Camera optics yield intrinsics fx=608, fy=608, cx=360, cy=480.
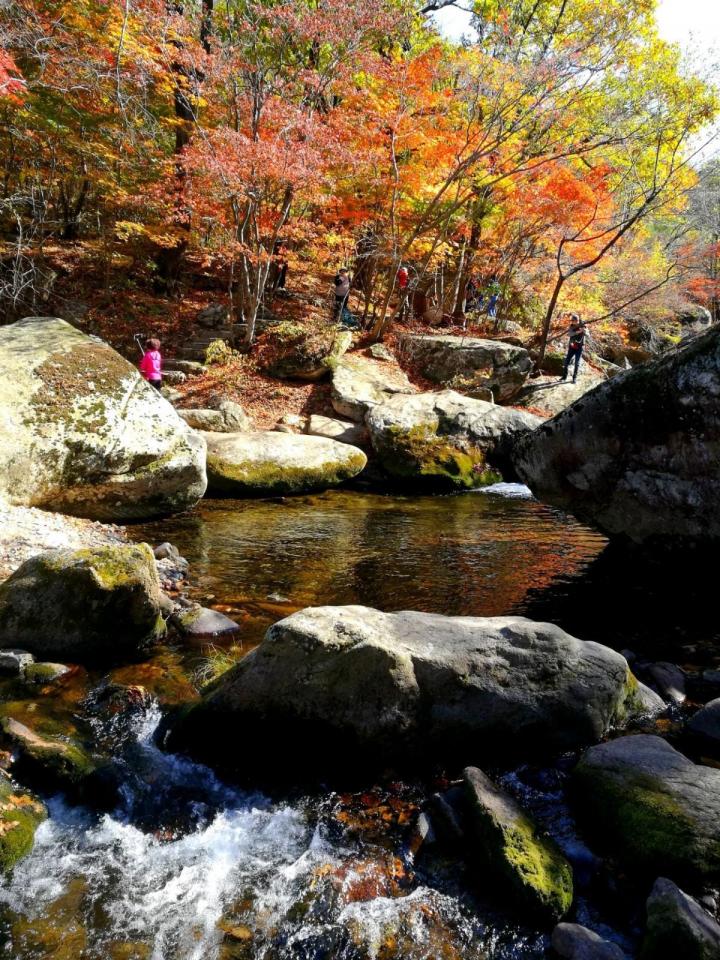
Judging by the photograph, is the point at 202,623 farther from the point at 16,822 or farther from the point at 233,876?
the point at 233,876

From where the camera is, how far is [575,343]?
63.9 ft

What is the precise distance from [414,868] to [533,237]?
21.6 m

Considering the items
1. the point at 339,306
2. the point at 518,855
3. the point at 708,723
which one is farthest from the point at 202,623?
the point at 339,306

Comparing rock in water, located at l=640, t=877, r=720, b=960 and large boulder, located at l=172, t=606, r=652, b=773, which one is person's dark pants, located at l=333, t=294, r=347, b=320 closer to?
large boulder, located at l=172, t=606, r=652, b=773

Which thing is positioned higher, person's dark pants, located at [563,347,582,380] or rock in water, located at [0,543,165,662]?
person's dark pants, located at [563,347,582,380]

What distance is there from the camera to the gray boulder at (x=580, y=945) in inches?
119

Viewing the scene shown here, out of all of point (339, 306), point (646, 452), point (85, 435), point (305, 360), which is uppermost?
point (339, 306)

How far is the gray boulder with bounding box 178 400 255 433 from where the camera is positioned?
43.5 feet

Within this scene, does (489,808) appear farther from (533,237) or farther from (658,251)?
(658,251)

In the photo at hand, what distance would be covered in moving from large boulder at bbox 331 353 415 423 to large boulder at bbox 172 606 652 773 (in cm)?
1080

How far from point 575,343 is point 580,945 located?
18660 mm

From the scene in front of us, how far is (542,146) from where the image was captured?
58.1ft

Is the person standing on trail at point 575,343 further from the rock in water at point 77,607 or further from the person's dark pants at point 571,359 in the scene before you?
the rock in water at point 77,607

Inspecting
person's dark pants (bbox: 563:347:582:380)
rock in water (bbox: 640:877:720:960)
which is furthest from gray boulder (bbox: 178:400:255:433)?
rock in water (bbox: 640:877:720:960)
